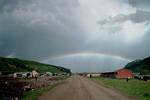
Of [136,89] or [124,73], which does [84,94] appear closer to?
[136,89]

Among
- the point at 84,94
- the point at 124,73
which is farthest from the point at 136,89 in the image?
the point at 124,73

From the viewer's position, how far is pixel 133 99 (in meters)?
30.3

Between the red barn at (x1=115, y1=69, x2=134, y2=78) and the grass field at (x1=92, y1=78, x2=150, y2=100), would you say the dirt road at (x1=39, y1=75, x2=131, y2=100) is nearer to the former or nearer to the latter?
the grass field at (x1=92, y1=78, x2=150, y2=100)

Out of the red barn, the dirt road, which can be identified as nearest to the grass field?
the dirt road

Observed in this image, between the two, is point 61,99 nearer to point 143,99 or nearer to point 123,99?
point 123,99

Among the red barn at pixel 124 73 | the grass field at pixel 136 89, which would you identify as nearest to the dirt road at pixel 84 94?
the grass field at pixel 136 89

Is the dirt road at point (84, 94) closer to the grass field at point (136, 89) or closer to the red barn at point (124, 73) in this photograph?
the grass field at point (136, 89)

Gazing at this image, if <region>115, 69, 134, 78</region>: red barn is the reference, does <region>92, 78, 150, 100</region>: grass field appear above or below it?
below

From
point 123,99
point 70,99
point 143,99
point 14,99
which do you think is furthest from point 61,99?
point 143,99

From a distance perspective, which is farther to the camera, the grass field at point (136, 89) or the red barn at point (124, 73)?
the red barn at point (124, 73)

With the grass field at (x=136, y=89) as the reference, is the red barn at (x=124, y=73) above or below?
above

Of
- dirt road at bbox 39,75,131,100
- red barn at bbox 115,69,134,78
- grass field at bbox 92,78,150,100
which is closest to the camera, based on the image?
dirt road at bbox 39,75,131,100

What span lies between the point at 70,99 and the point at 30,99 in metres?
4.84

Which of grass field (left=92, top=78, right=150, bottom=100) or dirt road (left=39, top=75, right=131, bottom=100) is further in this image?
grass field (left=92, top=78, right=150, bottom=100)
